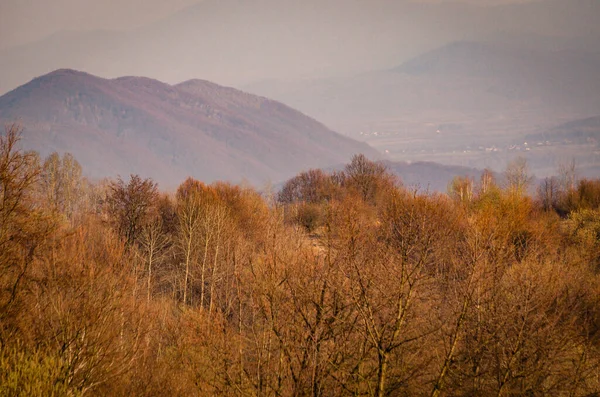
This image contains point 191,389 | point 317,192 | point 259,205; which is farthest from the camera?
point 317,192

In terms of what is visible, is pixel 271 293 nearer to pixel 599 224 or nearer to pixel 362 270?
pixel 362 270

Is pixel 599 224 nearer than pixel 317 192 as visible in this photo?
Yes

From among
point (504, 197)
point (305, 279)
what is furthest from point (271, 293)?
point (504, 197)

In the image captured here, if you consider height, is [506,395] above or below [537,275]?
below

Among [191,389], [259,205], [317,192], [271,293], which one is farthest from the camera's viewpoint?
[317,192]

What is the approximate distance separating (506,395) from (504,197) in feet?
106

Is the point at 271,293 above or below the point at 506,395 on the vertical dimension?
above

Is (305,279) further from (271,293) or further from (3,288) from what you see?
(3,288)

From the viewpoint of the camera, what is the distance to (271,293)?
65.0 ft

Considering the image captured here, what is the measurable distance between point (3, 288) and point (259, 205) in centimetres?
3842

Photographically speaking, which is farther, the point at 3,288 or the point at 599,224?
the point at 599,224

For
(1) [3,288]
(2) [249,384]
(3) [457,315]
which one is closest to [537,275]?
(3) [457,315]

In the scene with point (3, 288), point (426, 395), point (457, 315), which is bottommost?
point (426, 395)

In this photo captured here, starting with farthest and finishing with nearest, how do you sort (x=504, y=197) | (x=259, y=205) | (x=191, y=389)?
(x=259, y=205), (x=504, y=197), (x=191, y=389)
